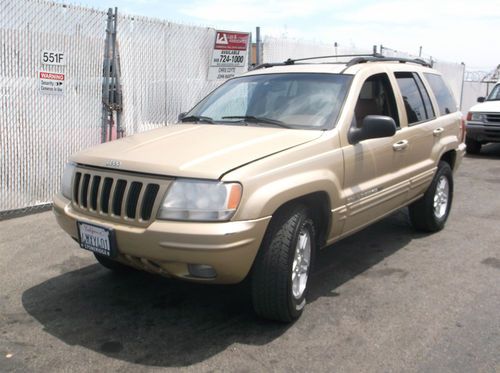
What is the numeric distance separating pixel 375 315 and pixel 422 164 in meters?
2.04

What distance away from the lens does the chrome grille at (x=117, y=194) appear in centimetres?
321

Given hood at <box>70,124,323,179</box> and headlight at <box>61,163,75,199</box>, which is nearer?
hood at <box>70,124,323,179</box>

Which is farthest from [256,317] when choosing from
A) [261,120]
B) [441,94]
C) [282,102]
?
[441,94]

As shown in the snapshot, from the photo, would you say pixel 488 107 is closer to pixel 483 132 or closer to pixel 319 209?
pixel 483 132

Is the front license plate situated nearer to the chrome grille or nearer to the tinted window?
the chrome grille

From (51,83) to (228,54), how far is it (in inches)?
138

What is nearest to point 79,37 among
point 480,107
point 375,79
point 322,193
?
point 375,79

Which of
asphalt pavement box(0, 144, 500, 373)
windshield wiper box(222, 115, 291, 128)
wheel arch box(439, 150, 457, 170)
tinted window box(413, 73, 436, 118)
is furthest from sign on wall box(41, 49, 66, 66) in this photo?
wheel arch box(439, 150, 457, 170)

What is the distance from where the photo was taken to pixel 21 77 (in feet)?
20.5

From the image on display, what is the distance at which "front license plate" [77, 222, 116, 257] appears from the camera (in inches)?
130

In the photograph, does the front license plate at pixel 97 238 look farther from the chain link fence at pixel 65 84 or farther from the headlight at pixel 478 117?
the headlight at pixel 478 117

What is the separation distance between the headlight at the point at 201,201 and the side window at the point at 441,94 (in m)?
3.53

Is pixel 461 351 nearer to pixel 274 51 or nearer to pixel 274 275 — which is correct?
pixel 274 275

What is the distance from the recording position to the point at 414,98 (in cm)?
526
